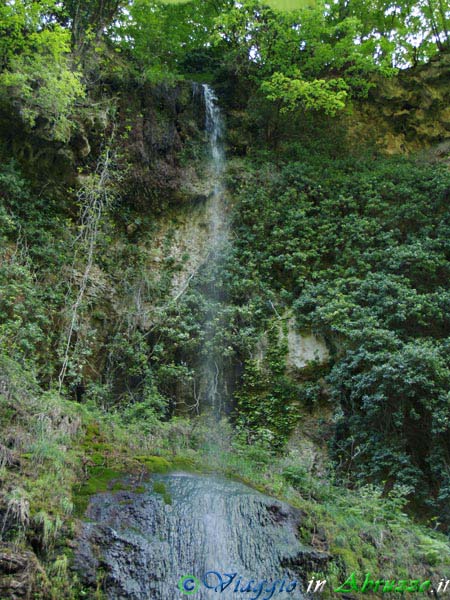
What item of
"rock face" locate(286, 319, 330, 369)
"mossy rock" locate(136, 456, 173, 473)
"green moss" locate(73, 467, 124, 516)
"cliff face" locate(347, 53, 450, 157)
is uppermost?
"cliff face" locate(347, 53, 450, 157)

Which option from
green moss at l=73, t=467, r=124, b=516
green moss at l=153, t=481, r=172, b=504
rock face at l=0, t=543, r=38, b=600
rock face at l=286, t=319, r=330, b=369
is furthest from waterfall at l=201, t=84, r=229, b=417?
rock face at l=0, t=543, r=38, b=600

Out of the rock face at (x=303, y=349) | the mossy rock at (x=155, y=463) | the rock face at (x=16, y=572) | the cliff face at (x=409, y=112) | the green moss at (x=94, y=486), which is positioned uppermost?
the cliff face at (x=409, y=112)

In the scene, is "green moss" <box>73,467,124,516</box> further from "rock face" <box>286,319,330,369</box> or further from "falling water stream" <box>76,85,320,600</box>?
"rock face" <box>286,319,330,369</box>

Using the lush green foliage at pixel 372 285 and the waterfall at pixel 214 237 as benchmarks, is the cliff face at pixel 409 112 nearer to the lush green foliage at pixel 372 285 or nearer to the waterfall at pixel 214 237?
the lush green foliage at pixel 372 285

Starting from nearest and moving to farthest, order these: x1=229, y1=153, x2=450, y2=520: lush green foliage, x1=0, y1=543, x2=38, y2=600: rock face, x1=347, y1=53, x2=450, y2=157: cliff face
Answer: x1=0, y1=543, x2=38, y2=600: rock face
x1=229, y1=153, x2=450, y2=520: lush green foliage
x1=347, y1=53, x2=450, y2=157: cliff face

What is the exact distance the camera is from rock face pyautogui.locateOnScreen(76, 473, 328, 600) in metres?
5.14

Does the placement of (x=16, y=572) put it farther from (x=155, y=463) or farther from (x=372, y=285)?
(x=372, y=285)

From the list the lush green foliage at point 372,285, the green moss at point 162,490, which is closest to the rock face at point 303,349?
the lush green foliage at point 372,285

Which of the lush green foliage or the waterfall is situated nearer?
the lush green foliage

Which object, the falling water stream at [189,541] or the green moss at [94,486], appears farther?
the green moss at [94,486]

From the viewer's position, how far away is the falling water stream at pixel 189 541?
515cm

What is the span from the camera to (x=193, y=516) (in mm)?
6004

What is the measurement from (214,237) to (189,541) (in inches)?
321

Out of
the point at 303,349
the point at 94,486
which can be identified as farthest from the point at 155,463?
the point at 303,349
